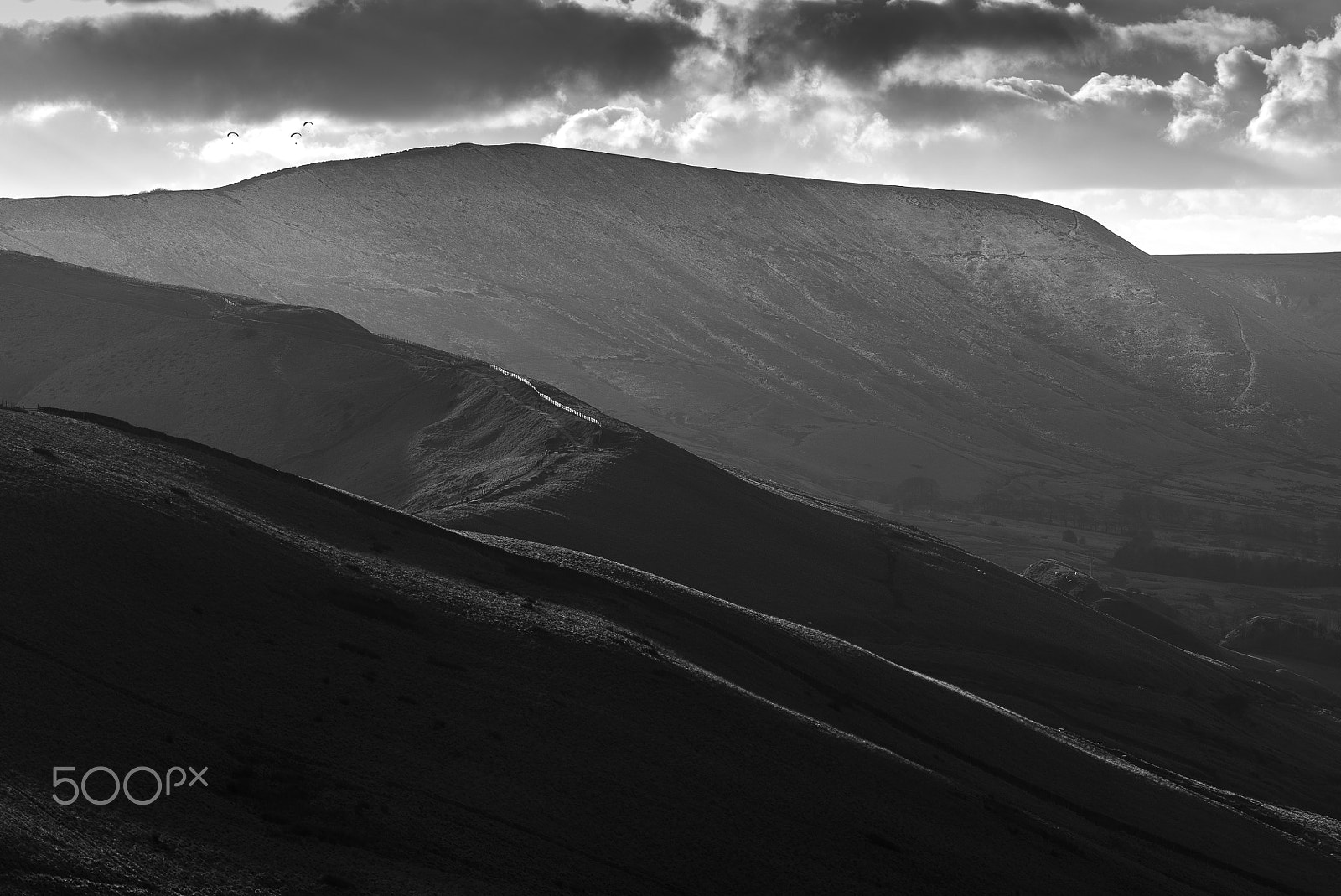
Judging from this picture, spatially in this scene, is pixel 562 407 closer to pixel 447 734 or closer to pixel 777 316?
pixel 447 734

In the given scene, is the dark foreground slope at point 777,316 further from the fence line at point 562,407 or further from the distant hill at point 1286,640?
the fence line at point 562,407

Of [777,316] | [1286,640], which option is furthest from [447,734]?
[777,316]

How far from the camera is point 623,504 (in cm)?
6022

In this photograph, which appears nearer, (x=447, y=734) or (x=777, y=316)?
(x=447, y=734)

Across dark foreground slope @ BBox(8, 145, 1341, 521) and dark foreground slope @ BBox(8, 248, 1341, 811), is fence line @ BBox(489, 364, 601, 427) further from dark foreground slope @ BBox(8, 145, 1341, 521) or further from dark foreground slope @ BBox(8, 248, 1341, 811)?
dark foreground slope @ BBox(8, 145, 1341, 521)

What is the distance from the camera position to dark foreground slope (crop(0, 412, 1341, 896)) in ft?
77.6

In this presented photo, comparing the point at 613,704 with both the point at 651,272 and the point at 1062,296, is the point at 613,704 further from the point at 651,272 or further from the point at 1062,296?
the point at 1062,296

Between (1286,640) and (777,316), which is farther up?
(777,316)

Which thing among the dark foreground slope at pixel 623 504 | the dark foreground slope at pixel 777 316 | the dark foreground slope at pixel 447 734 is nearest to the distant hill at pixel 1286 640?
the dark foreground slope at pixel 623 504

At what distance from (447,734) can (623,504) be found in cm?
3217

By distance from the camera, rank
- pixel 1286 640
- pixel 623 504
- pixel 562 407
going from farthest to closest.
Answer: pixel 1286 640, pixel 562 407, pixel 623 504

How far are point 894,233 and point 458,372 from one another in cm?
12907

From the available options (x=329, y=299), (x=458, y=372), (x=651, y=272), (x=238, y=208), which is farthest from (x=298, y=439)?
(x=651, y=272)

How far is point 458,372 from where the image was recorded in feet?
249
